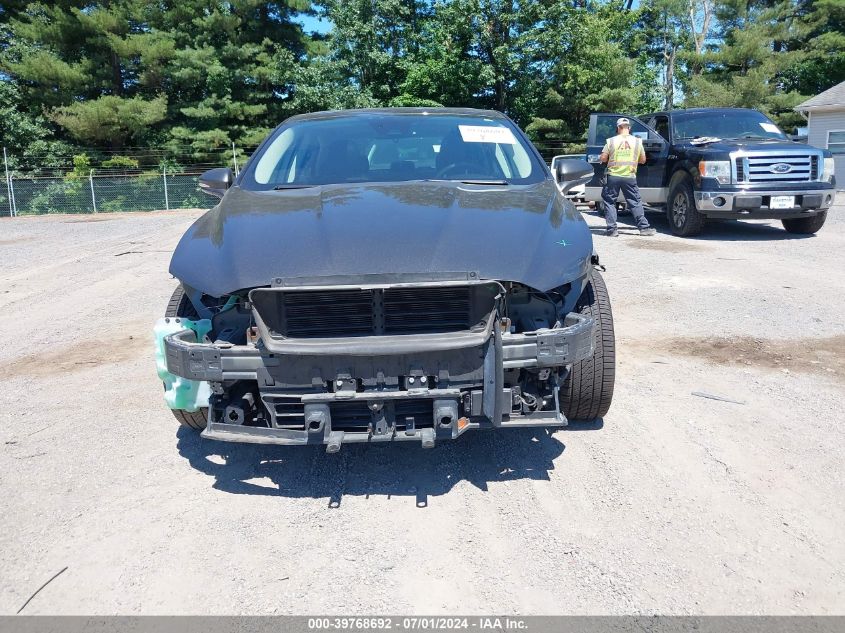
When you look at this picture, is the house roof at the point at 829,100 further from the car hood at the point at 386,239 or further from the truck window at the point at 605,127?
the car hood at the point at 386,239

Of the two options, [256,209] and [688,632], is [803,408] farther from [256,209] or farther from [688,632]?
[256,209]

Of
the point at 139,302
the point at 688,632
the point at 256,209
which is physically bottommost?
the point at 688,632

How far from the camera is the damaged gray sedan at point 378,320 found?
9.18 ft

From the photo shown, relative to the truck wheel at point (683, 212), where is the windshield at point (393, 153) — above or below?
above

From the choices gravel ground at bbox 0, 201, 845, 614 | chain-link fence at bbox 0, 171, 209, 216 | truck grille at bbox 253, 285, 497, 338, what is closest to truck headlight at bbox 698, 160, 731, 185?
gravel ground at bbox 0, 201, 845, 614

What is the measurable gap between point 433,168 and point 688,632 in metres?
2.83

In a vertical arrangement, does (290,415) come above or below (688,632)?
above

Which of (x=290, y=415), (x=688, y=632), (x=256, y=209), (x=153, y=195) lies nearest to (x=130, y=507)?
(x=290, y=415)

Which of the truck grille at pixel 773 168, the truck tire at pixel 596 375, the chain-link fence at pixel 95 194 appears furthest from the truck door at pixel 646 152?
the chain-link fence at pixel 95 194

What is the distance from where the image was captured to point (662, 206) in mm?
12430

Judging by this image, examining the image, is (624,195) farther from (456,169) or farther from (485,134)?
(456,169)

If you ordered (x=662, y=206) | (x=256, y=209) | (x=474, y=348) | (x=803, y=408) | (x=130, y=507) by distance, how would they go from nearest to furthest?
(x=474, y=348), (x=130, y=507), (x=256, y=209), (x=803, y=408), (x=662, y=206)

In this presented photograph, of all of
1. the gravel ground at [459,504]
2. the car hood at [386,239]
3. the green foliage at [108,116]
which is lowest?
the gravel ground at [459,504]

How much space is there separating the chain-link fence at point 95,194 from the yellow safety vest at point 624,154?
17.9 meters
